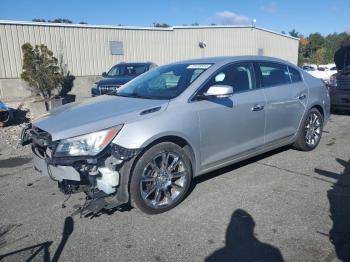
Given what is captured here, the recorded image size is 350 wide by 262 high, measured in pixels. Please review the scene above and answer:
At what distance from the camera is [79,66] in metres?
18.4

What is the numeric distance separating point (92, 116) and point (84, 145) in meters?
0.43

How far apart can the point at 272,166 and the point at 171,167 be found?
2074 millimetres

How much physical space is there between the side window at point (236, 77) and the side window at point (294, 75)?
3.55 ft

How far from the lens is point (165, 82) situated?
4.64m

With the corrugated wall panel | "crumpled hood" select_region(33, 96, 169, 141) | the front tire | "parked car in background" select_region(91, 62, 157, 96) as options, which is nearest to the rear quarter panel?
the front tire

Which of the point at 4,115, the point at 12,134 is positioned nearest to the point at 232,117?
the point at 12,134

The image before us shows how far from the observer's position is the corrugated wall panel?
52.4ft

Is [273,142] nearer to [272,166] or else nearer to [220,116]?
[272,166]

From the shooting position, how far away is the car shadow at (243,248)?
9.67 feet

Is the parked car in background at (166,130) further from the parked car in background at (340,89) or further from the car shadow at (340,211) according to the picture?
the parked car in background at (340,89)

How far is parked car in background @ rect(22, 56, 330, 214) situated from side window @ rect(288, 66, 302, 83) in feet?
0.41

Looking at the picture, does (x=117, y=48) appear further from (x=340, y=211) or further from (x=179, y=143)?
(x=340, y=211)

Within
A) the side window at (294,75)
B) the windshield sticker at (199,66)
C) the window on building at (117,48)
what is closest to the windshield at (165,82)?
the windshield sticker at (199,66)

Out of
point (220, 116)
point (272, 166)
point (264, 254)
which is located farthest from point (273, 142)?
point (264, 254)
